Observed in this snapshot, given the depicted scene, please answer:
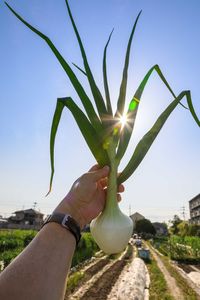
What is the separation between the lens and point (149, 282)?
11.8 meters

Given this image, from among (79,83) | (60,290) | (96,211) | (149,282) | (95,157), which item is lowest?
(149,282)

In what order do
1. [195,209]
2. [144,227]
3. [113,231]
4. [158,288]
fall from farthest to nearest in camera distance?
1. [195,209]
2. [144,227]
3. [158,288]
4. [113,231]

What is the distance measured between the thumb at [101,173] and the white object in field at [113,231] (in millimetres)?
231

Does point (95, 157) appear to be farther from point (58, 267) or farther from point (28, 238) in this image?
point (28, 238)

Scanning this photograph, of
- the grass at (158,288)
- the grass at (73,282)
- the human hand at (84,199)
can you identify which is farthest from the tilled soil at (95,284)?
the human hand at (84,199)

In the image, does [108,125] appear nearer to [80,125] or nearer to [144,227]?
[80,125]

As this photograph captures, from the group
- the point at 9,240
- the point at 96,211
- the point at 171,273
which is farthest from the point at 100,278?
the point at 96,211

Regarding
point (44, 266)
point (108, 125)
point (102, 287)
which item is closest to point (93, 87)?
point (108, 125)

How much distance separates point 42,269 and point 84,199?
429 millimetres

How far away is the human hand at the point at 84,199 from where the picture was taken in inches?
52.2

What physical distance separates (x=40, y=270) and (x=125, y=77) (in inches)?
35.6

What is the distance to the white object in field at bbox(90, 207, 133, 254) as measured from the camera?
1.15 metres

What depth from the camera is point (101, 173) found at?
139 cm

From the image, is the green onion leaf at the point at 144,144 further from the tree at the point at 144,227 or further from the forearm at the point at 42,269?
the tree at the point at 144,227
